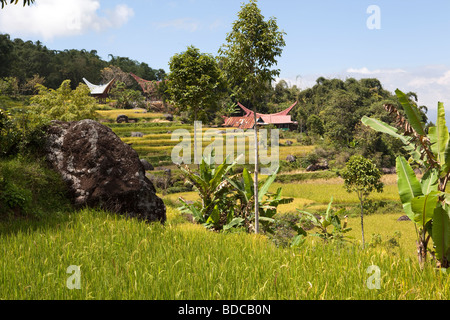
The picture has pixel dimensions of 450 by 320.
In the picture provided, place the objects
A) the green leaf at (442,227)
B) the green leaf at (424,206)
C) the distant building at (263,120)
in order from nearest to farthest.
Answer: the green leaf at (424,206)
the green leaf at (442,227)
the distant building at (263,120)

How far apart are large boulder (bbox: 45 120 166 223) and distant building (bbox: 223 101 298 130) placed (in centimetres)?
3466

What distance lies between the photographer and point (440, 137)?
5012 mm

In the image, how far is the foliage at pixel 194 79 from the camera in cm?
1712

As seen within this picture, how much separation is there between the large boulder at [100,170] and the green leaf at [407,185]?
4.88 m

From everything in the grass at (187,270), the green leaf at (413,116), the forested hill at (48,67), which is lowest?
the grass at (187,270)

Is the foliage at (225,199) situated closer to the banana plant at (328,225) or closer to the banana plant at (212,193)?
the banana plant at (212,193)

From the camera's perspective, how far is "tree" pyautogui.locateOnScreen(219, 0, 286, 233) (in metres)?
9.01

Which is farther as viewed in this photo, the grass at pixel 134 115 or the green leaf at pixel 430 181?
the grass at pixel 134 115

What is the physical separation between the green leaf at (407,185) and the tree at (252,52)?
4152 millimetres

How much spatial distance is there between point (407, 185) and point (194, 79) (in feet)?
44.1

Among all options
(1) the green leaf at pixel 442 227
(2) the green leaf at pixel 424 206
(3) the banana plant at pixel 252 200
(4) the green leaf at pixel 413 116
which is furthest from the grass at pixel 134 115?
(1) the green leaf at pixel 442 227

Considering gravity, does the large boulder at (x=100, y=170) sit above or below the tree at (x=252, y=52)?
below

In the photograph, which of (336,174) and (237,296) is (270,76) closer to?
(237,296)

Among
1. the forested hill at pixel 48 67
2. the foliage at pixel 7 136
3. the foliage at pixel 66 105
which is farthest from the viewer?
the forested hill at pixel 48 67
